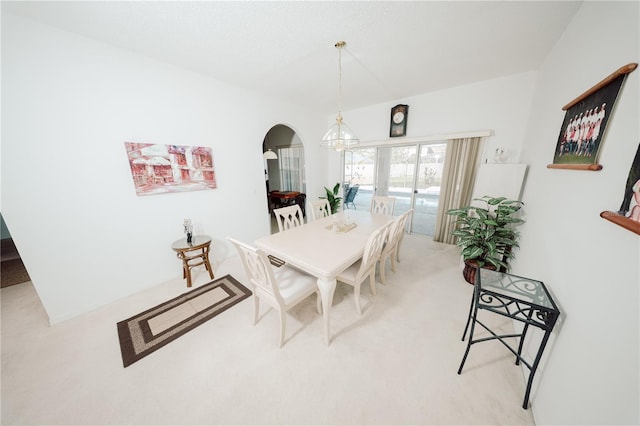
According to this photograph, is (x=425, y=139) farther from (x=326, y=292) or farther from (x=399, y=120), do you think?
(x=326, y=292)

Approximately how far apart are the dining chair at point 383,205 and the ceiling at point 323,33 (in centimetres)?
167

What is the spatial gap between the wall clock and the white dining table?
6.19ft

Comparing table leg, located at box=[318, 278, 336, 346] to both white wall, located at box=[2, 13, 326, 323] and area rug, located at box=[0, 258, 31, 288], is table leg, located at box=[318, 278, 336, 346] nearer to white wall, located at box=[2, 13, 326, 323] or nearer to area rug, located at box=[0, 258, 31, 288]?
white wall, located at box=[2, 13, 326, 323]

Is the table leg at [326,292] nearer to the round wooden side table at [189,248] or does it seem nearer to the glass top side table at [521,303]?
the glass top side table at [521,303]

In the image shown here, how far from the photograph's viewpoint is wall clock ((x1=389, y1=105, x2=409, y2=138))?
3369 millimetres

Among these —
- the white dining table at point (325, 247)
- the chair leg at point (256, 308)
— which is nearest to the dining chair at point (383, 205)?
the white dining table at point (325, 247)

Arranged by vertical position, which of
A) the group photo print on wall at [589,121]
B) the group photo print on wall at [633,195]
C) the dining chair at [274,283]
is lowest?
the dining chair at [274,283]

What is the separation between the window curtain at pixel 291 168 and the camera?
5.11 meters

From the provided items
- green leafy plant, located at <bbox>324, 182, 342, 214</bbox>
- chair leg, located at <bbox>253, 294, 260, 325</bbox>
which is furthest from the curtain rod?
chair leg, located at <bbox>253, 294, 260, 325</bbox>

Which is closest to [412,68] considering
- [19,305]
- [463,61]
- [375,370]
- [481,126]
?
[463,61]

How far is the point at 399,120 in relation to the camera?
3.45 m

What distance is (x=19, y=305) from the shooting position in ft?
6.63

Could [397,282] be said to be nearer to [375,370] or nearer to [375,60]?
[375,370]

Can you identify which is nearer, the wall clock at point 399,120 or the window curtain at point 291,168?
the wall clock at point 399,120
